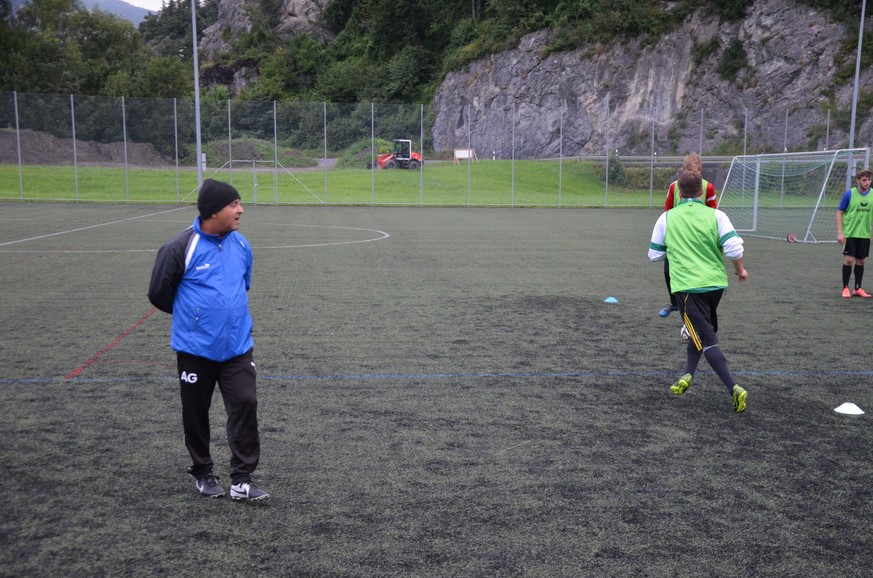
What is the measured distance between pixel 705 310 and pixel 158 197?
34.3 m

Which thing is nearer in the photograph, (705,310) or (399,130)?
(705,310)

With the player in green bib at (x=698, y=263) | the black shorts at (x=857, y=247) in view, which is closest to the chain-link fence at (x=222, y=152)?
the black shorts at (x=857, y=247)

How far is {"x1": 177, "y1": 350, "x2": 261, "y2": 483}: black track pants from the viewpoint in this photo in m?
4.49

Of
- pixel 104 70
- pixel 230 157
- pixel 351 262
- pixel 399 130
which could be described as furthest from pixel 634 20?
pixel 351 262

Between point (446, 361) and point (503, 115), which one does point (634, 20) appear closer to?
point (503, 115)

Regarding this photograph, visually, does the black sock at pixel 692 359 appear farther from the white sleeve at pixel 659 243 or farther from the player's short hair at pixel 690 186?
the player's short hair at pixel 690 186

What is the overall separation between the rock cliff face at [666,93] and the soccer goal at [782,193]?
16.5 m

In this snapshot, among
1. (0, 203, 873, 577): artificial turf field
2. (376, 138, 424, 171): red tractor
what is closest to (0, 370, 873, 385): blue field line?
(0, 203, 873, 577): artificial turf field

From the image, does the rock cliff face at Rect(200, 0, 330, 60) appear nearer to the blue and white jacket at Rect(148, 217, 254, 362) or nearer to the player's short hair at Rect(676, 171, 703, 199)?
the player's short hair at Rect(676, 171, 703, 199)

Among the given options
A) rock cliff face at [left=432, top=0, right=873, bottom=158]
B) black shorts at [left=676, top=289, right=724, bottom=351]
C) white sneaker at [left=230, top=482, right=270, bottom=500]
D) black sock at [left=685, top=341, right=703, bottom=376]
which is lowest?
white sneaker at [left=230, top=482, right=270, bottom=500]

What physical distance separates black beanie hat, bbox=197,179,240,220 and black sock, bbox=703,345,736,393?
3747mm

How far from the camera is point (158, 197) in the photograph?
37.4 m

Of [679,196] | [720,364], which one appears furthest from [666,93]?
[720,364]

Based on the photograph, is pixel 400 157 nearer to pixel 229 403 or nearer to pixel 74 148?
pixel 74 148
